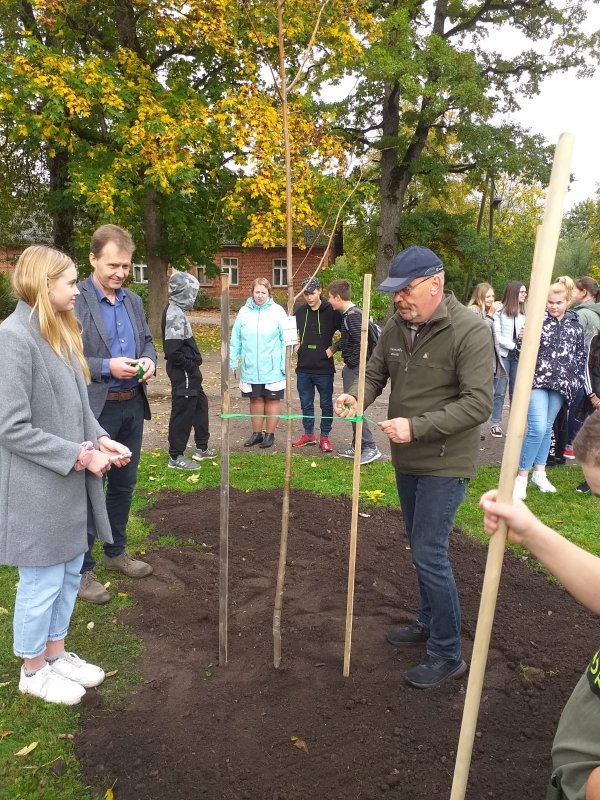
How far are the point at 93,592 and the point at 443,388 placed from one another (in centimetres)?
267

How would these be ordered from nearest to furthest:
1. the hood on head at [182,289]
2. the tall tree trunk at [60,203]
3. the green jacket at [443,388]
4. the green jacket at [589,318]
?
the green jacket at [443,388] → the hood on head at [182,289] → the green jacket at [589,318] → the tall tree trunk at [60,203]

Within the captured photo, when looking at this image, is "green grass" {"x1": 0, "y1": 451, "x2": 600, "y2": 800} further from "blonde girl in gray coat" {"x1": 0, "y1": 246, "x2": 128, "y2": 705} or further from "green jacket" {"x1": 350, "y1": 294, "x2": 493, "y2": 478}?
"green jacket" {"x1": 350, "y1": 294, "x2": 493, "y2": 478}

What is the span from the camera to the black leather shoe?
7.93 meters

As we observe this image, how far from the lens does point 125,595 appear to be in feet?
13.7

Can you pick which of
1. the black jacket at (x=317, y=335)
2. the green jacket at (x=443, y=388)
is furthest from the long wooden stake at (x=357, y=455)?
the black jacket at (x=317, y=335)

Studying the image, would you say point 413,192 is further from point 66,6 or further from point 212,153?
point 66,6

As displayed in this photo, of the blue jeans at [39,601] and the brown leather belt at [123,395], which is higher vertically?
the brown leather belt at [123,395]

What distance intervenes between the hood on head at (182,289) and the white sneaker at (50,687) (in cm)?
422

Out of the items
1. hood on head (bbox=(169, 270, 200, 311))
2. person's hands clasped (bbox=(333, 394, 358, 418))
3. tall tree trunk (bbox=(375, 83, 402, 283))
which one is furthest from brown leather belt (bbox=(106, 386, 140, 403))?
tall tree trunk (bbox=(375, 83, 402, 283))

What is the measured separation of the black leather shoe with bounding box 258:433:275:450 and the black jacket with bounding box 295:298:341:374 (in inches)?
38.3

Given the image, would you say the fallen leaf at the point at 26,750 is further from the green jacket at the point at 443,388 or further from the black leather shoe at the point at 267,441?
the black leather shoe at the point at 267,441

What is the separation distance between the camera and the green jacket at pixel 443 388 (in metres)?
2.92

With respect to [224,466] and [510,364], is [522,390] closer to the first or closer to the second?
[224,466]

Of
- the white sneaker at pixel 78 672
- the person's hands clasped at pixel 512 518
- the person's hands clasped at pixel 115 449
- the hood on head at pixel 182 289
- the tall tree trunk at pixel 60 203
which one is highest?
the tall tree trunk at pixel 60 203
